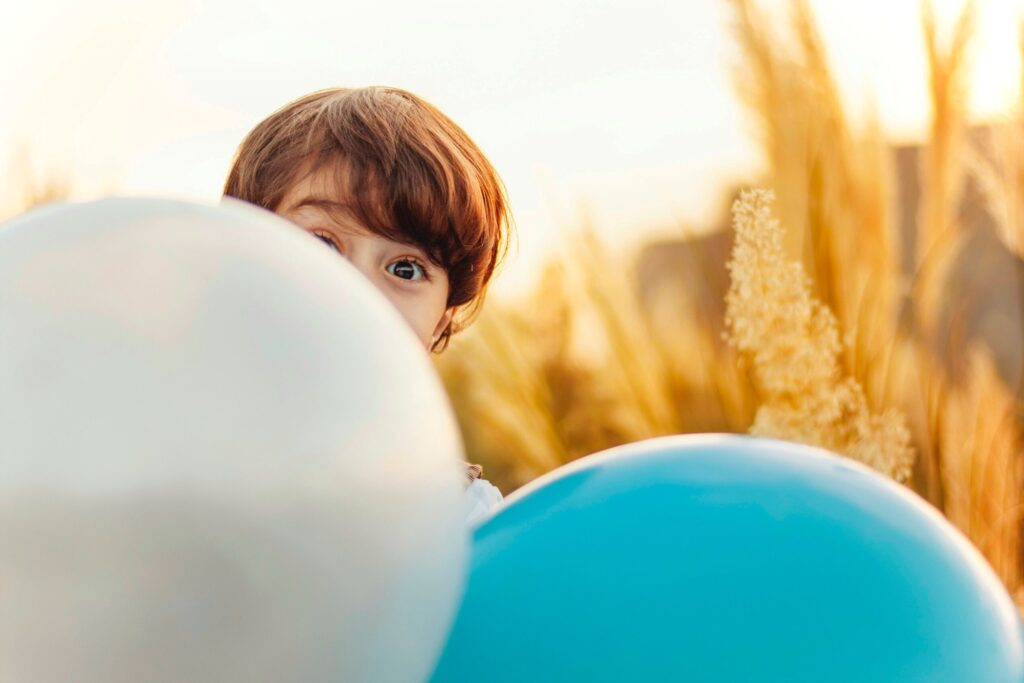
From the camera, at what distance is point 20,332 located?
54cm

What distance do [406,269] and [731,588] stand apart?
2.08 ft

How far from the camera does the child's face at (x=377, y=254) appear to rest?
3.85 ft

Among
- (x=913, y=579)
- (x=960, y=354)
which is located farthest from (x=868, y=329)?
(x=913, y=579)

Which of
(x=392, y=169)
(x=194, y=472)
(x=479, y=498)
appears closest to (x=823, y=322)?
(x=479, y=498)

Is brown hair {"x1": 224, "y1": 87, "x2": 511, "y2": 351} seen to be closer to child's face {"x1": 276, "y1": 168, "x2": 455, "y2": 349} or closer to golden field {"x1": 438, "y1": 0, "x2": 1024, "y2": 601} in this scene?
child's face {"x1": 276, "y1": 168, "x2": 455, "y2": 349}

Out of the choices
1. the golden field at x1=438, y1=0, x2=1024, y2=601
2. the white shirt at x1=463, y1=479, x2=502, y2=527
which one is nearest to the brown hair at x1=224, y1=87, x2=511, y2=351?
the white shirt at x1=463, y1=479, x2=502, y2=527

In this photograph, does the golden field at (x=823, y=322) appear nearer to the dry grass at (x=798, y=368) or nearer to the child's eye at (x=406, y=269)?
the dry grass at (x=798, y=368)

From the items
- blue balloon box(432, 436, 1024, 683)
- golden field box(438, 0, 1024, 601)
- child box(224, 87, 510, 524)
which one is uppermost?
child box(224, 87, 510, 524)

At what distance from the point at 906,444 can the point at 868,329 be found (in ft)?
0.99

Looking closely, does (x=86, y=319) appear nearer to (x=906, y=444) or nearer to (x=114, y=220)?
(x=114, y=220)

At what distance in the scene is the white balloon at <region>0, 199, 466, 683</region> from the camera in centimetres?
53

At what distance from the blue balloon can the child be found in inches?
19.5

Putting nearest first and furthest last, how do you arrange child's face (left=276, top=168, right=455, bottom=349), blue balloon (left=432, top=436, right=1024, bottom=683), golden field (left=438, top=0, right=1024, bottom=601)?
blue balloon (left=432, top=436, right=1024, bottom=683) < child's face (left=276, top=168, right=455, bottom=349) < golden field (left=438, top=0, right=1024, bottom=601)

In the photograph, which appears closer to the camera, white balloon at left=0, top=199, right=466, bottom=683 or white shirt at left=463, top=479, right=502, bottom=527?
white balloon at left=0, top=199, right=466, bottom=683
